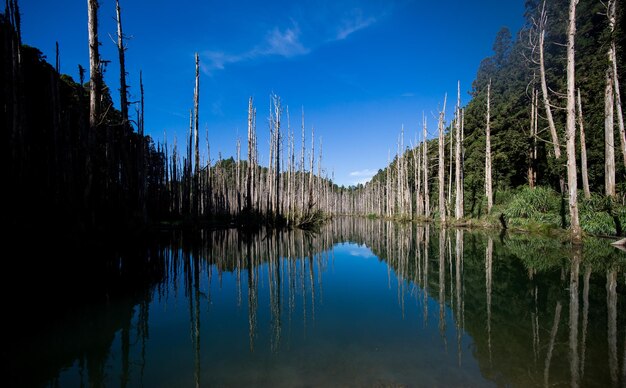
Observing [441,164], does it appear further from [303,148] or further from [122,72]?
[122,72]

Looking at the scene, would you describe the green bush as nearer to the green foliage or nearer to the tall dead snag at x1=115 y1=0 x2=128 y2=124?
the green foliage

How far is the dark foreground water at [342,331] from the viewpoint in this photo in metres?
2.61

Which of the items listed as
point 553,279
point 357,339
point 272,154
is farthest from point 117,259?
point 272,154

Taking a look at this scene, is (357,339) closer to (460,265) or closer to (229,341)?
(229,341)

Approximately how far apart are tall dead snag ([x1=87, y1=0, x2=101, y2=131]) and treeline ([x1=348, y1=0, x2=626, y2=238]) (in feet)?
52.4

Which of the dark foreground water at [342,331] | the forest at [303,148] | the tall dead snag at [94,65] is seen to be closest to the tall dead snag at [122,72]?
the forest at [303,148]

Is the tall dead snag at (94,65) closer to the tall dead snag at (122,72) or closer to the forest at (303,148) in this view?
the forest at (303,148)

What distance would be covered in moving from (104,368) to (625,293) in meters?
7.36

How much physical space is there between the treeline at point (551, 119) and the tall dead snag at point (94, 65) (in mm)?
15960

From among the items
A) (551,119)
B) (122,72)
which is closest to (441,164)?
(551,119)

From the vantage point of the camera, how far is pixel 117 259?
8242mm

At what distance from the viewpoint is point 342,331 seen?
3.68 m

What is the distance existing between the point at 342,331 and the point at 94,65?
9911 millimetres

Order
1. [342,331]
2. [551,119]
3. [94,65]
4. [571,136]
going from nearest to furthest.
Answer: [342,331] → [94,65] → [571,136] → [551,119]
